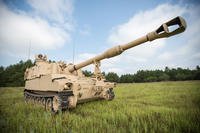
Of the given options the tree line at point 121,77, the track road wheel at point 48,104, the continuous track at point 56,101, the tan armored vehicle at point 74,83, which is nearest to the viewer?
the tan armored vehicle at point 74,83

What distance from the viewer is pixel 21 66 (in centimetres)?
6172

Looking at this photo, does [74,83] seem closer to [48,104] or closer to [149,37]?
[48,104]

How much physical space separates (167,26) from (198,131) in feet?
9.78

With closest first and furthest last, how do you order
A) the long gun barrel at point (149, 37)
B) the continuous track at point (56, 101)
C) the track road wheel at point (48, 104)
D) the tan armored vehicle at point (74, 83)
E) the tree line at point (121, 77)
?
1. the long gun barrel at point (149, 37)
2. the tan armored vehicle at point (74, 83)
3. the continuous track at point (56, 101)
4. the track road wheel at point (48, 104)
5. the tree line at point (121, 77)

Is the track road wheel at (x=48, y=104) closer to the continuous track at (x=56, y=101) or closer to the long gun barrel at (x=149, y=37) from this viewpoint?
the continuous track at (x=56, y=101)

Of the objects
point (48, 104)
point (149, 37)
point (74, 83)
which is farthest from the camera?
point (48, 104)

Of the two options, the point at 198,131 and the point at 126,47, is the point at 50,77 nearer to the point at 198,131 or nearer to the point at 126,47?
the point at 126,47

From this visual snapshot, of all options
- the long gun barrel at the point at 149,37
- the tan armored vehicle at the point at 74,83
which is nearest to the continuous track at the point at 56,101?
the tan armored vehicle at the point at 74,83

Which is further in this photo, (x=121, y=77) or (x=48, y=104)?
(x=121, y=77)

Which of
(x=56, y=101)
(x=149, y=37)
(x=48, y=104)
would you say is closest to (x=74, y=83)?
(x=56, y=101)

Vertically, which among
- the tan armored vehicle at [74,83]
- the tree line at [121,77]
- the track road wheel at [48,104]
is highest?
the tree line at [121,77]

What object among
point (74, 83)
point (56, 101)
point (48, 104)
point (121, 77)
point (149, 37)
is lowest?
point (48, 104)

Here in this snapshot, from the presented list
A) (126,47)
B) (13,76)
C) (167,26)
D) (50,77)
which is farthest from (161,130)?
(13,76)

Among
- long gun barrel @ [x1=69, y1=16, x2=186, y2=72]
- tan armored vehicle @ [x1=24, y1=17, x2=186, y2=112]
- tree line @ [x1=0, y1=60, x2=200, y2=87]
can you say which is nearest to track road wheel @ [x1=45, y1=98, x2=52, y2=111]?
tan armored vehicle @ [x1=24, y1=17, x2=186, y2=112]
